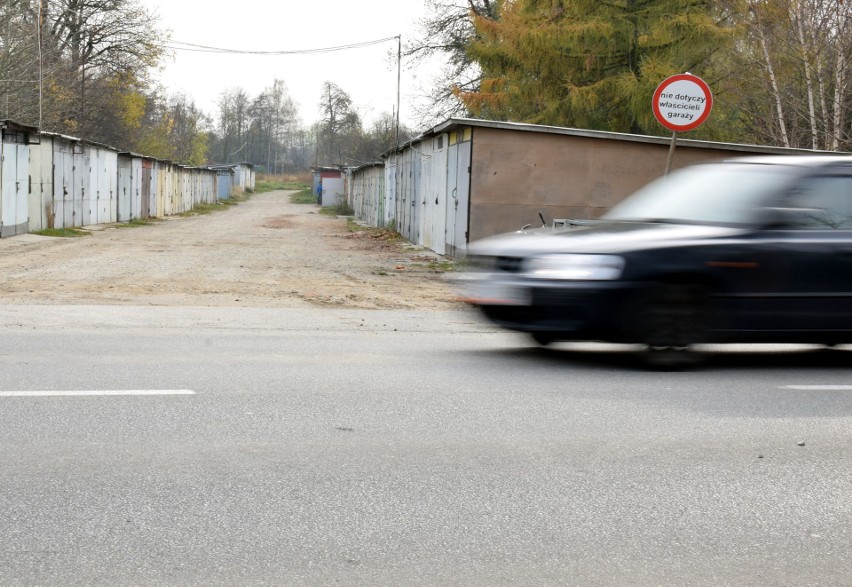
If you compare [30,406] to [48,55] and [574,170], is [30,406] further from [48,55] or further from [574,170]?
[48,55]

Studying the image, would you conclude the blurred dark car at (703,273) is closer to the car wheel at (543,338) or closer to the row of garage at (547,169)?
the car wheel at (543,338)

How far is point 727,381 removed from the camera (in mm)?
7766

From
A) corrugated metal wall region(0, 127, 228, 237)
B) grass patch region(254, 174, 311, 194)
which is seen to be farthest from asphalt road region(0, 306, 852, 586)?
grass patch region(254, 174, 311, 194)

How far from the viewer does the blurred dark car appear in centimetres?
783

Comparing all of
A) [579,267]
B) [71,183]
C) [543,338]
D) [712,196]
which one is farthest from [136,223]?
[579,267]

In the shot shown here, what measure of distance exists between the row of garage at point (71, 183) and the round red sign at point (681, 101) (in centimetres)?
1663

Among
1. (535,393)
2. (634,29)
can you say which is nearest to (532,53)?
(634,29)

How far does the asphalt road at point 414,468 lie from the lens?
3900 millimetres

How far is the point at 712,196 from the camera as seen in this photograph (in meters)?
8.48

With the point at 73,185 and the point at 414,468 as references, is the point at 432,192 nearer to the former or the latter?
the point at 73,185

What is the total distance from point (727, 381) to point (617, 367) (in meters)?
0.88

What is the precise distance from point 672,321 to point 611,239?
783 mm

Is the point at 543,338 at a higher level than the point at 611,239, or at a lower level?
lower

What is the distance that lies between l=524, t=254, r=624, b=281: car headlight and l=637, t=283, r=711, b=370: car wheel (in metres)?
0.35
